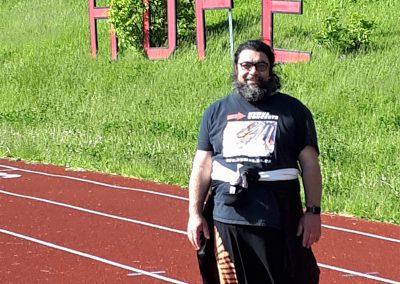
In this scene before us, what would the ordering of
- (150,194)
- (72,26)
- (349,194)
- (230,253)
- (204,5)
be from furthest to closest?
(72,26) < (204,5) < (150,194) < (349,194) < (230,253)

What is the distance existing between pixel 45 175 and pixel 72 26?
16.2m

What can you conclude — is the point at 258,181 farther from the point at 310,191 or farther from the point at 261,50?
the point at 261,50

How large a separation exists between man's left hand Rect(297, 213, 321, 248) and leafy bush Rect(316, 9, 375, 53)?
17.1 m

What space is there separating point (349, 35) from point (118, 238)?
12.5 meters

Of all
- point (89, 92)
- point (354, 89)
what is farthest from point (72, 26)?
point (354, 89)

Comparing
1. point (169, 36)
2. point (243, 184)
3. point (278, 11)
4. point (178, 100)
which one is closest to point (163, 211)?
point (243, 184)

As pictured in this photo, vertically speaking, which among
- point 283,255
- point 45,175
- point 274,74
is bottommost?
point 45,175

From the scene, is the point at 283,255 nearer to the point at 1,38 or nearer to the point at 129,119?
the point at 129,119

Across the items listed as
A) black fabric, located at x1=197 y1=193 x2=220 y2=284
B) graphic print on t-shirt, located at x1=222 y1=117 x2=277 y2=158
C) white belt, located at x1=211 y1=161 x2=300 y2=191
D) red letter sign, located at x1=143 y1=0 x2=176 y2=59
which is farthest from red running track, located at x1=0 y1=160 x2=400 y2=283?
red letter sign, located at x1=143 y1=0 x2=176 y2=59

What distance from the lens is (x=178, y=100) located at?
859 inches

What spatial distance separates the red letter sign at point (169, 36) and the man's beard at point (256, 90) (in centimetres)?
1889

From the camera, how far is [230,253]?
5.76 metres

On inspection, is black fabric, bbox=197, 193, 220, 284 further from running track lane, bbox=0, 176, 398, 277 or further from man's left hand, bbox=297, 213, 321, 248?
running track lane, bbox=0, 176, 398, 277

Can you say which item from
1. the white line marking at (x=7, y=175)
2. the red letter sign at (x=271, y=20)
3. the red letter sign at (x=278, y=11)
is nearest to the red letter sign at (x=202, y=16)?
the red letter sign at (x=278, y=11)
